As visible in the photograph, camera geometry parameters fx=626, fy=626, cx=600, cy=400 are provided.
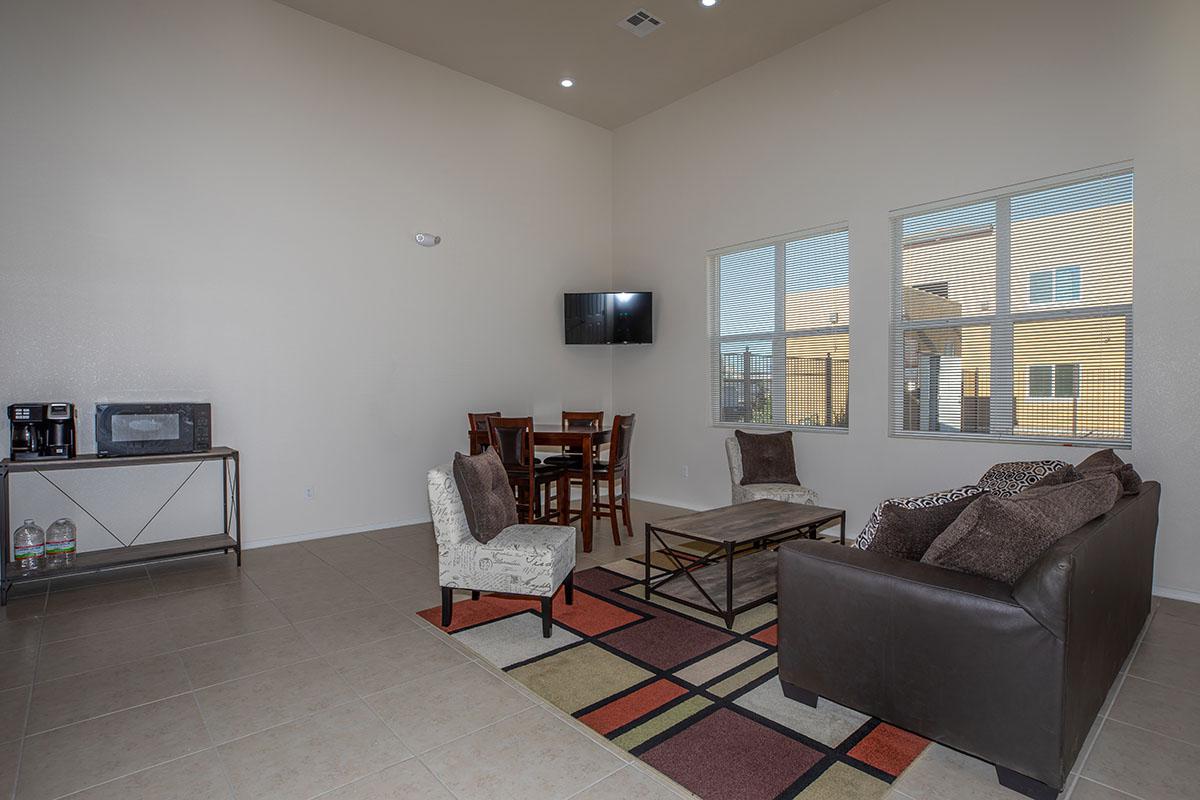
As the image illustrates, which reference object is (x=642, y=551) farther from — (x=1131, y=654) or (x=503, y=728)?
(x=1131, y=654)

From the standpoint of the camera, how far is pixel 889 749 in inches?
81.9

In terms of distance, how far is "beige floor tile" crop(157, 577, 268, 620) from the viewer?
3.41 meters

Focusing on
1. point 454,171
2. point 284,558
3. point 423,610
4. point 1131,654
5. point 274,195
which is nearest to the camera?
point 1131,654

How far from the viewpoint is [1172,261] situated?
138 inches

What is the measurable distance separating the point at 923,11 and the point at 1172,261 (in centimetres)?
238

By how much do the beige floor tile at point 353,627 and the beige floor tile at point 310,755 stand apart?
67cm

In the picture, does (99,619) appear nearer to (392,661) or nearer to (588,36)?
(392,661)

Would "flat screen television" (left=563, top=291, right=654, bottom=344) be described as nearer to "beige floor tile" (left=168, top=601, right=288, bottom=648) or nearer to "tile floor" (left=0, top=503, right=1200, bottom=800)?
"tile floor" (left=0, top=503, right=1200, bottom=800)

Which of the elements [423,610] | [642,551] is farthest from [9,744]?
[642,551]

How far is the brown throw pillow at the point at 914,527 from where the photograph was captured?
2.13 meters

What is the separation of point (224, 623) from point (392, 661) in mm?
1108

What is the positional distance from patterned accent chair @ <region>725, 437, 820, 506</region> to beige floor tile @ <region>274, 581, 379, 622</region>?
264cm

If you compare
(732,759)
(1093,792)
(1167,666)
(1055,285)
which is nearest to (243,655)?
(732,759)

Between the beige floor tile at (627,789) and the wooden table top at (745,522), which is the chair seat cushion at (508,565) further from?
the beige floor tile at (627,789)
